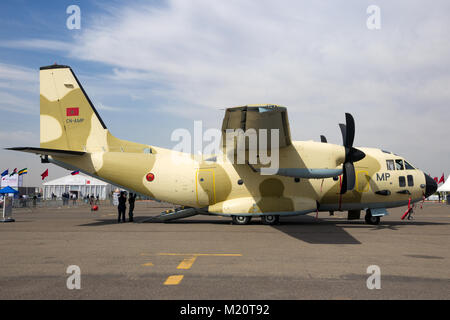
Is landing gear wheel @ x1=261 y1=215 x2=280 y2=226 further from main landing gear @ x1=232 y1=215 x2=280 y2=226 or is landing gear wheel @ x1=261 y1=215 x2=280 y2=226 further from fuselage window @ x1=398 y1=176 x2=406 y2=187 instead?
fuselage window @ x1=398 y1=176 x2=406 y2=187

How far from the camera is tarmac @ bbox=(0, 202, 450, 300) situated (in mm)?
5857

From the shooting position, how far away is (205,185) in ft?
59.7

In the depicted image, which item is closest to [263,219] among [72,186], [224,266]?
[224,266]

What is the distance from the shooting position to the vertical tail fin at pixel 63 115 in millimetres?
18938

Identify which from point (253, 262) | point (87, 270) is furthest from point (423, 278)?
point (87, 270)

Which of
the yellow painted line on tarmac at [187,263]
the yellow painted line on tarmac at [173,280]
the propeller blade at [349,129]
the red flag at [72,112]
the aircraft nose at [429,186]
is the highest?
the red flag at [72,112]

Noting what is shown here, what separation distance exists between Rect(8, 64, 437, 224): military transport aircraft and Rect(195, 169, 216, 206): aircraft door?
5cm

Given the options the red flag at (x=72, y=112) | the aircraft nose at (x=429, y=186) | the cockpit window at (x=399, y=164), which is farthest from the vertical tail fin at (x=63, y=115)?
the aircraft nose at (x=429, y=186)

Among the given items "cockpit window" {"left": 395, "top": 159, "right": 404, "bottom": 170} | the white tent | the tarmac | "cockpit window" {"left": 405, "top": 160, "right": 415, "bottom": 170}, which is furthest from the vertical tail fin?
the white tent

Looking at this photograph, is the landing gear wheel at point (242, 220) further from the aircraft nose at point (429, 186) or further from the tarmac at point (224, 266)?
the aircraft nose at point (429, 186)

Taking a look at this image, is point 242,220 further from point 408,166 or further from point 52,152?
point 52,152

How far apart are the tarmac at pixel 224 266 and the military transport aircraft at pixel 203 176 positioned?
177 inches

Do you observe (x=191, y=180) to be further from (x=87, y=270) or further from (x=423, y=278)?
(x=423, y=278)

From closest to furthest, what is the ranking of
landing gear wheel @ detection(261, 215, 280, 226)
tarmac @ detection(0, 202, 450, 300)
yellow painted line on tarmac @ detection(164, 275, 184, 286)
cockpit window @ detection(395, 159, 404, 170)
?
tarmac @ detection(0, 202, 450, 300), yellow painted line on tarmac @ detection(164, 275, 184, 286), landing gear wheel @ detection(261, 215, 280, 226), cockpit window @ detection(395, 159, 404, 170)
